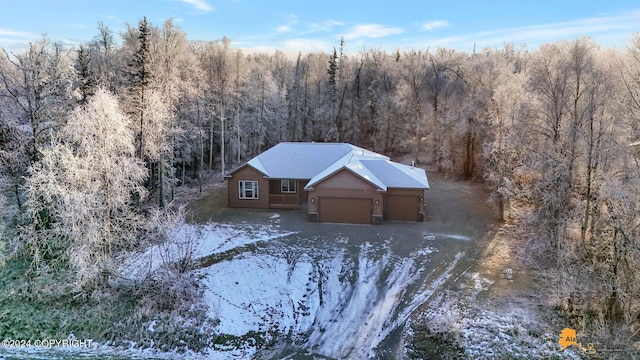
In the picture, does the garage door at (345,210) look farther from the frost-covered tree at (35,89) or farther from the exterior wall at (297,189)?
the frost-covered tree at (35,89)

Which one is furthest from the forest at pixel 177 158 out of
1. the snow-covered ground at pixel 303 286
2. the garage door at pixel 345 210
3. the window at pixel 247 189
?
the garage door at pixel 345 210

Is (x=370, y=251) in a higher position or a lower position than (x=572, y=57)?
lower

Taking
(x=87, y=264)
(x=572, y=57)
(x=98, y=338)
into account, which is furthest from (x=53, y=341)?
(x=572, y=57)

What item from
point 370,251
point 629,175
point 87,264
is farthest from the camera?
point 370,251

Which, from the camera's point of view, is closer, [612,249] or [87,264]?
[612,249]

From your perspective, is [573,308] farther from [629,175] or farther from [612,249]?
[629,175]

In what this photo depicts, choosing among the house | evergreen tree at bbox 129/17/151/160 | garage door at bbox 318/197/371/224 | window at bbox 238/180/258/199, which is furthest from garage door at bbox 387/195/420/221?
evergreen tree at bbox 129/17/151/160
